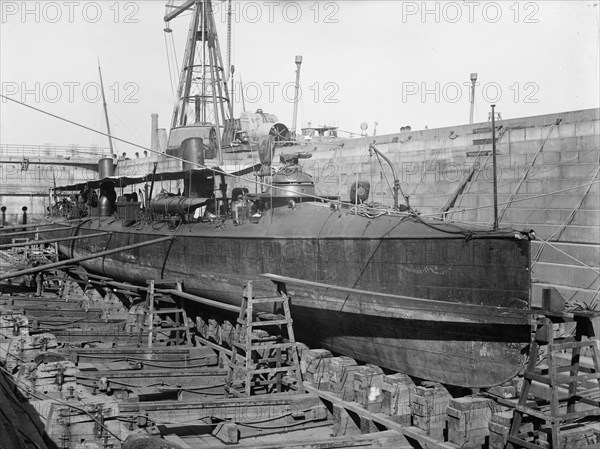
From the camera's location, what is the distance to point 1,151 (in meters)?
44.1

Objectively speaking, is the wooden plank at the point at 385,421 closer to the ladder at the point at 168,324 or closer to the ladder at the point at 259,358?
the ladder at the point at 259,358

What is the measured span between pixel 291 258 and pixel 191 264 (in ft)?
13.9

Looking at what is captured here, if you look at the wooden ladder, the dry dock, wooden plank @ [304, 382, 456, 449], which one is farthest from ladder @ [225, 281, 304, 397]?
the wooden ladder

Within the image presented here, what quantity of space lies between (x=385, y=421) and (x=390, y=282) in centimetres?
314

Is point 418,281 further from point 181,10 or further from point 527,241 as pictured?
point 181,10

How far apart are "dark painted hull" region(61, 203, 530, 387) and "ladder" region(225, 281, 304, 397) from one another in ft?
4.83

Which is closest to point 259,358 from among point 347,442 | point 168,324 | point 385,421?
point 385,421

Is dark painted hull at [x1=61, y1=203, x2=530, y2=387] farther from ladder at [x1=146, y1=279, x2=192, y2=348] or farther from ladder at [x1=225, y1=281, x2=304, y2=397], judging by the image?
ladder at [x1=225, y1=281, x2=304, y2=397]

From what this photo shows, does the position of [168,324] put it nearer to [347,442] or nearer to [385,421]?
[385,421]

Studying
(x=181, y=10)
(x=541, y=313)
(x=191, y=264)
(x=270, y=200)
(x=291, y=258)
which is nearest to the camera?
(x=541, y=313)

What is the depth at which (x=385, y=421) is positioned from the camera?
29.5ft

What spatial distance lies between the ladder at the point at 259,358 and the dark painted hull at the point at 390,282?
147cm

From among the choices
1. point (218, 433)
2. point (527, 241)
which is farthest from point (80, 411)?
point (527, 241)

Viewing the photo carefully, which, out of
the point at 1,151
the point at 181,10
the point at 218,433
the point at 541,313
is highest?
the point at 181,10
